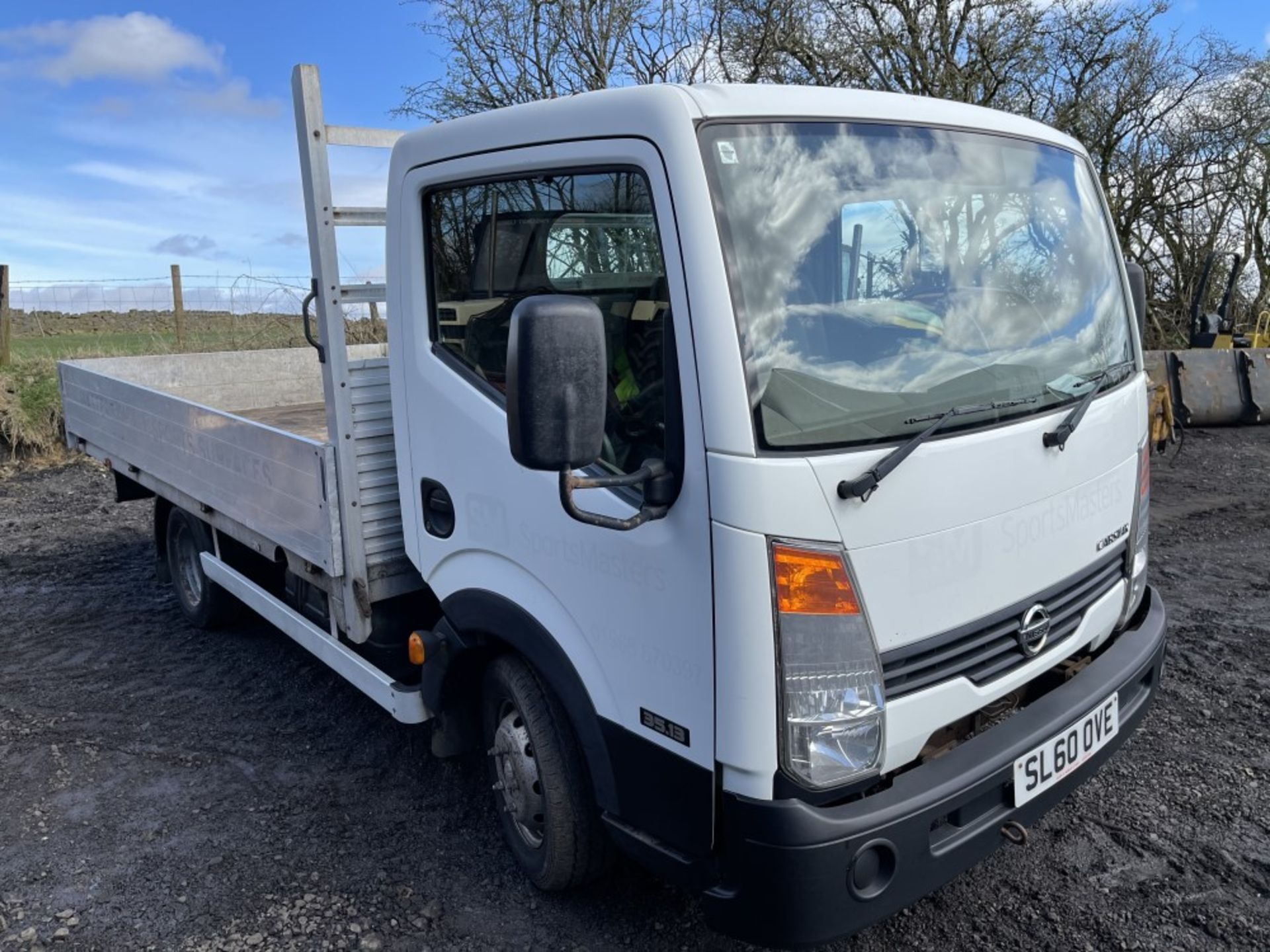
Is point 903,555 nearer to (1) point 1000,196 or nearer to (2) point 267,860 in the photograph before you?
Result: (1) point 1000,196

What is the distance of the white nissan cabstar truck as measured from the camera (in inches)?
81.6

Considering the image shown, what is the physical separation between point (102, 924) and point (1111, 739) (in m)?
2.95

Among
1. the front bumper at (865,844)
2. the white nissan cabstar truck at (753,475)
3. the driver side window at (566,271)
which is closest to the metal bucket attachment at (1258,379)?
the white nissan cabstar truck at (753,475)

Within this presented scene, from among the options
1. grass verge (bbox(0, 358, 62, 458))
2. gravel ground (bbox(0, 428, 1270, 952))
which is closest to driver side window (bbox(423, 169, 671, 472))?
gravel ground (bbox(0, 428, 1270, 952))

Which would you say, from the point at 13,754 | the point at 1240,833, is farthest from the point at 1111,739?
the point at 13,754

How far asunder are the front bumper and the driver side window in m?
0.88

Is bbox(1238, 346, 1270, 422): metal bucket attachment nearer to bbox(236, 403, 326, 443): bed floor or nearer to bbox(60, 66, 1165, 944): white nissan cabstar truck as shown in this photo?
bbox(60, 66, 1165, 944): white nissan cabstar truck

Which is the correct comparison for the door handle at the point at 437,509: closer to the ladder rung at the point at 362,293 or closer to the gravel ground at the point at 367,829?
the ladder rung at the point at 362,293

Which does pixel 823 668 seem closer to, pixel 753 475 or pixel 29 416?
pixel 753 475

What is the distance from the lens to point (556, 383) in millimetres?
1956

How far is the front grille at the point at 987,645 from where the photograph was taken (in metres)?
2.19

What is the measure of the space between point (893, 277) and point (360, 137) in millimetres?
1786

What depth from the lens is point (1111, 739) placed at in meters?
2.71

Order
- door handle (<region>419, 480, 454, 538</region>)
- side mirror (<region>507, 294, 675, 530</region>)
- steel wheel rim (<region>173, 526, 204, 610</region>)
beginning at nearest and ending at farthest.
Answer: side mirror (<region>507, 294, 675, 530</region>), door handle (<region>419, 480, 454, 538</region>), steel wheel rim (<region>173, 526, 204, 610</region>)
